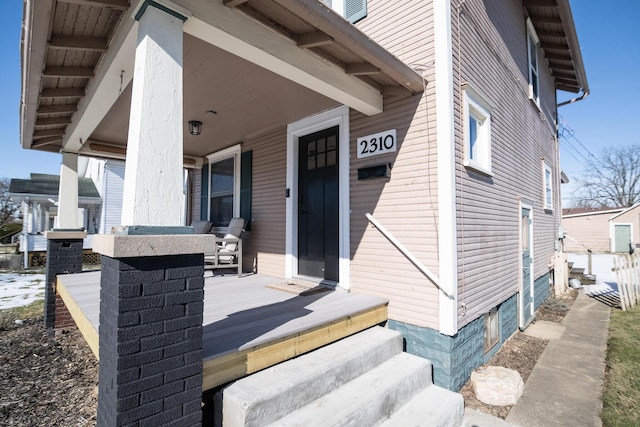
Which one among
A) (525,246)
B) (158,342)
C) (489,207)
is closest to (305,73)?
(158,342)

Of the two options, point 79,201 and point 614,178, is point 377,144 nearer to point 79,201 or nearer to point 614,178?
point 79,201

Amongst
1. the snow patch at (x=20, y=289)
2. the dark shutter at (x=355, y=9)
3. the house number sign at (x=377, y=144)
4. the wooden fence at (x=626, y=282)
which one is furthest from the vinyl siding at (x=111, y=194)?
the wooden fence at (x=626, y=282)

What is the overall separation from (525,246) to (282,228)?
13.9 ft

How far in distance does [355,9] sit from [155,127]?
3.80m

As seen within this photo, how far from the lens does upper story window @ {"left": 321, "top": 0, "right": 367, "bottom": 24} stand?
13.8ft

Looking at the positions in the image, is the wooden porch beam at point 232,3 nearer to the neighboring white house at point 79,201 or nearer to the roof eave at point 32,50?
the roof eave at point 32,50

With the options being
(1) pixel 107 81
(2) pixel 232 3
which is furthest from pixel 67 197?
(2) pixel 232 3

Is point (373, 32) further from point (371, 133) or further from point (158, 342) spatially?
point (158, 342)

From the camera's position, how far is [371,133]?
367 centimetres

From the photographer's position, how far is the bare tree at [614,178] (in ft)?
97.8

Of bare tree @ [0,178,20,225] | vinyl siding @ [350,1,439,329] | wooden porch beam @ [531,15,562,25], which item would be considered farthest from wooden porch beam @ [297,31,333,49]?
bare tree @ [0,178,20,225]

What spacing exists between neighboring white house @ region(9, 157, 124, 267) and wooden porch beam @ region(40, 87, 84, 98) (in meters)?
9.09

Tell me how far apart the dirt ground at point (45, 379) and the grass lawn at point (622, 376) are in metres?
4.35

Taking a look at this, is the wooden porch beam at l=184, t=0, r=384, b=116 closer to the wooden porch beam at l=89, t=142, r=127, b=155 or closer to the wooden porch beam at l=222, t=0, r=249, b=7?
the wooden porch beam at l=222, t=0, r=249, b=7
